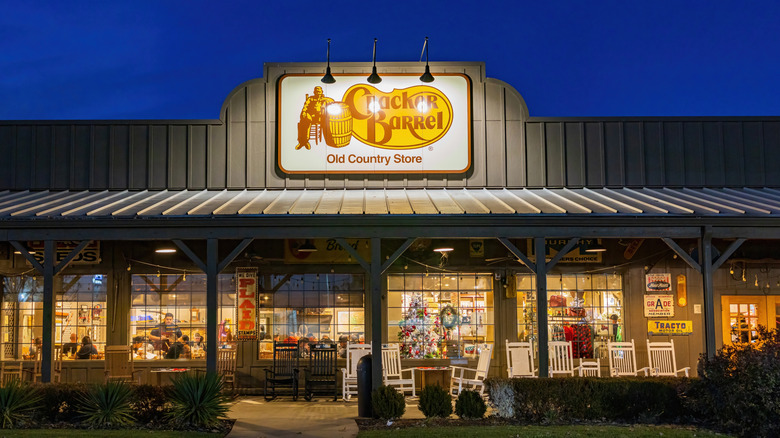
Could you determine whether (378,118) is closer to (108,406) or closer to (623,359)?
(623,359)

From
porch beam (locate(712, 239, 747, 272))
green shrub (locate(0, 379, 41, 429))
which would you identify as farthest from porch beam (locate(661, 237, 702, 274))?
green shrub (locate(0, 379, 41, 429))

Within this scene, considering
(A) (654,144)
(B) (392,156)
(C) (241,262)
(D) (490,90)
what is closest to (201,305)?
(C) (241,262)

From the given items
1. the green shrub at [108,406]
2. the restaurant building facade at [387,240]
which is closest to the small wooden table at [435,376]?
the restaurant building facade at [387,240]

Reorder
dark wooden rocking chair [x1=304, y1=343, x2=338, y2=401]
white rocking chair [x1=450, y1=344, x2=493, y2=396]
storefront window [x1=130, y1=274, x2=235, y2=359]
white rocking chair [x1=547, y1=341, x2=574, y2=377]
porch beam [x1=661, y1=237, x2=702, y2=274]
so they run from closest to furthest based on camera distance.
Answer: porch beam [x1=661, y1=237, x2=702, y2=274] → white rocking chair [x1=450, y1=344, x2=493, y2=396] → white rocking chair [x1=547, y1=341, x2=574, y2=377] → dark wooden rocking chair [x1=304, y1=343, x2=338, y2=401] → storefront window [x1=130, y1=274, x2=235, y2=359]

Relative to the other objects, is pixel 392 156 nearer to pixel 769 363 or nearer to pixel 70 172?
pixel 70 172

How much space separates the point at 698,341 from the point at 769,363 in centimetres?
526

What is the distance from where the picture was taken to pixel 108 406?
979cm

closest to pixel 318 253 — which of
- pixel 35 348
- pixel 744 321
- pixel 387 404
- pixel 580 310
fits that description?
pixel 387 404

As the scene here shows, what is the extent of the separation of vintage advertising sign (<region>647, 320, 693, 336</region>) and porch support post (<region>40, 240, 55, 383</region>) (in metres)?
10.1

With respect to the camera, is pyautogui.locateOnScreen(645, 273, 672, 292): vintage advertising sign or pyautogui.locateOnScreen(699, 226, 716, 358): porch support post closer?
pyautogui.locateOnScreen(699, 226, 716, 358): porch support post

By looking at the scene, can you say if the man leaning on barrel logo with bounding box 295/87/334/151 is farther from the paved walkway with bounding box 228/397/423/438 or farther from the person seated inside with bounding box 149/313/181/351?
the paved walkway with bounding box 228/397/423/438

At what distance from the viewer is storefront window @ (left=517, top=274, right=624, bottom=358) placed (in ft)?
46.3

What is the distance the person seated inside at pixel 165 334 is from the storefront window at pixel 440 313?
389 cm

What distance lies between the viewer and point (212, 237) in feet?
36.1
